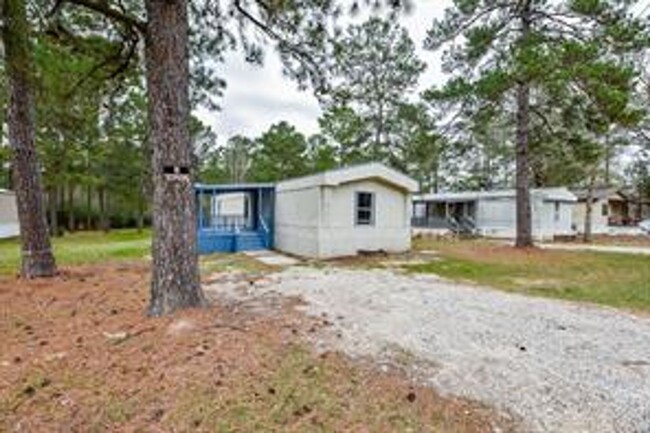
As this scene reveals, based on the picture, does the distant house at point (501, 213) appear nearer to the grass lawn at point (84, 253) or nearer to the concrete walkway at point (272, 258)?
the concrete walkway at point (272, 258)

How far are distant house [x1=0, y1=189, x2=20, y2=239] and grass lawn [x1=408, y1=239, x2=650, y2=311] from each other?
23.4m

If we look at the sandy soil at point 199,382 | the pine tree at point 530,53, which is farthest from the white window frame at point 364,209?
the sandy soil at point 199,382

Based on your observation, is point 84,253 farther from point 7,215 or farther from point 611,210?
point 611,210

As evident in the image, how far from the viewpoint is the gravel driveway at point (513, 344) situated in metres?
3.64

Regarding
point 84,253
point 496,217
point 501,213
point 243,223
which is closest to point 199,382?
point 84,253

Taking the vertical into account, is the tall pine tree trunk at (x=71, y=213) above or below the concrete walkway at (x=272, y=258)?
above

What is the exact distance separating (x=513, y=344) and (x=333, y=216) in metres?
10.1

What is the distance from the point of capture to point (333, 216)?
15.2 m

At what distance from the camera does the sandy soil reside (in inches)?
135

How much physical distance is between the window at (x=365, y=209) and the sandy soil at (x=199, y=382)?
9809mm

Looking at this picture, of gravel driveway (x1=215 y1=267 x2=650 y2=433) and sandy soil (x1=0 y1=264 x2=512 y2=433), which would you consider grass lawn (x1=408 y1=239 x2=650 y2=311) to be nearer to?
gravel driveway (x1=215 y1=267 x2=650 y2=433)

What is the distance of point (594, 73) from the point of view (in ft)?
39.9

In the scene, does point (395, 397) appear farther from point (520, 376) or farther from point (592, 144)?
point (592, 144)

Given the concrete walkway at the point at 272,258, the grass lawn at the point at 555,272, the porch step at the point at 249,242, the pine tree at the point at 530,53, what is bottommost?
the grass lawn at the point at 555,272
